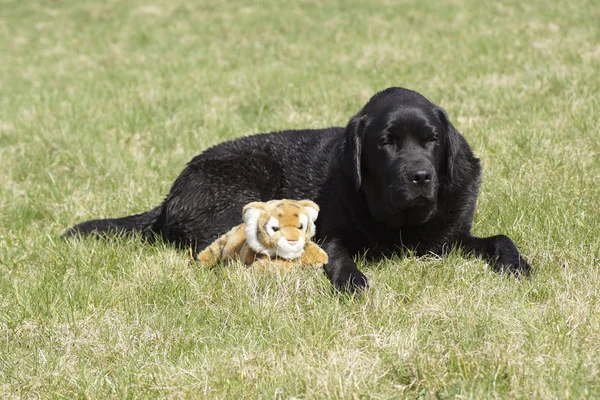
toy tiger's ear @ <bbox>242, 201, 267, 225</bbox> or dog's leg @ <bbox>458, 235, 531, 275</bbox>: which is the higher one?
toy tiger's ear @ <bbox>242, 201, 267, 225</bbox>

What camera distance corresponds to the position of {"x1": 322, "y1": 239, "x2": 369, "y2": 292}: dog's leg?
352 centimetres

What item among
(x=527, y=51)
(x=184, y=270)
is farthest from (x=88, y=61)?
(x=184, y=270)

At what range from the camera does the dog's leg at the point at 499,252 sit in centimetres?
362

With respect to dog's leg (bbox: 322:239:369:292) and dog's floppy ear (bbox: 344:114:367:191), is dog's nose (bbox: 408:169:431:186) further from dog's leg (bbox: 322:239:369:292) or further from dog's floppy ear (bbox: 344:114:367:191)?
dog's leg (bbox: 322:239:369:292)

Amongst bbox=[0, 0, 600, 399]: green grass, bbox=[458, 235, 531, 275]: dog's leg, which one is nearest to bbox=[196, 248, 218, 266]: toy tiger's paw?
bbox=[0, 0, 600, 399]: green grass

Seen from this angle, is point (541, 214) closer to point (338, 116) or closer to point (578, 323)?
point (578, 323)

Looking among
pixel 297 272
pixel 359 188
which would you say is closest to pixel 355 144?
pixel 359 188

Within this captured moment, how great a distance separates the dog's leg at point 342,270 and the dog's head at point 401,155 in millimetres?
310

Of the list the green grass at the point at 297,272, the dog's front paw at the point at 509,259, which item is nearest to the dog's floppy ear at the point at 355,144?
the green grass at the point at 297,272

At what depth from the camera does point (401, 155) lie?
12.7 ft

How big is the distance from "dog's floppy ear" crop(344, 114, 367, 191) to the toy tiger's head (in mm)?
462

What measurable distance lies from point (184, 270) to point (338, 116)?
359cm

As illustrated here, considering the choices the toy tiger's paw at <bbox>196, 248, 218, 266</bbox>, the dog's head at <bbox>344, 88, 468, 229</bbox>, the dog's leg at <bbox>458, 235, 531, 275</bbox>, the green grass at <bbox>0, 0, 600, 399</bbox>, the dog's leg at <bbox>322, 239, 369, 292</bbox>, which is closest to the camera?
the green grass at <bbox>0, 0, 600, 399</bbox>

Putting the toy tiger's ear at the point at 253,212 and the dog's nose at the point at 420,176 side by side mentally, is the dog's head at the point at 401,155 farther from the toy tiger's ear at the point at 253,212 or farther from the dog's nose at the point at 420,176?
the toy tiger's ear at the point at 253,212
